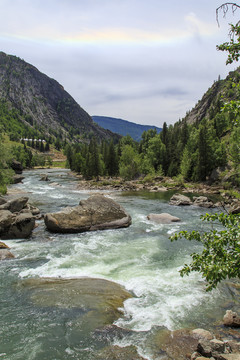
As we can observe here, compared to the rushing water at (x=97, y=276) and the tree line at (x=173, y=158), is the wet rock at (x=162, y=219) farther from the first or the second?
the tree line at (x=173, y=158)

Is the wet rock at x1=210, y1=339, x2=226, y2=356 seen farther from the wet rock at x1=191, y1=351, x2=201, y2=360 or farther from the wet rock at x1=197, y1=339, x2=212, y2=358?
the wet rock at x1=191, y1=351, x2=201, y2=360

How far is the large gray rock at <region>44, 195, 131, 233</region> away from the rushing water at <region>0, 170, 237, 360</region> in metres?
1.04

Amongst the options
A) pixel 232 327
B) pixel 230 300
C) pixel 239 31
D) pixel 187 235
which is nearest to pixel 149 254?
pixel 230 300

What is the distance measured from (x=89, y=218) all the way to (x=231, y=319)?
55.9ft

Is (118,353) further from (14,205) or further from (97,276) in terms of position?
(14,205)

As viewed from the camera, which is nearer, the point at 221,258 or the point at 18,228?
the point at 221,258

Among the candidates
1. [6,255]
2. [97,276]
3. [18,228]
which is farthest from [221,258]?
[18,228]

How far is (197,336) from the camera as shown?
30.5ft

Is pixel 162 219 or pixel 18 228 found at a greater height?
pixel 18 228

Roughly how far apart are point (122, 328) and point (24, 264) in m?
8.97

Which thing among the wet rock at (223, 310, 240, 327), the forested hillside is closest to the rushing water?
the wet rock at (223, 310, 240, 327)

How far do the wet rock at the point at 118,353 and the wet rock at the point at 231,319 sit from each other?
4236mm

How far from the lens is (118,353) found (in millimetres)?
8469

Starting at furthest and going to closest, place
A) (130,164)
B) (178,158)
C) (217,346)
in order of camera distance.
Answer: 1. (178,158)
2. (130,164)
3. (217,346)
